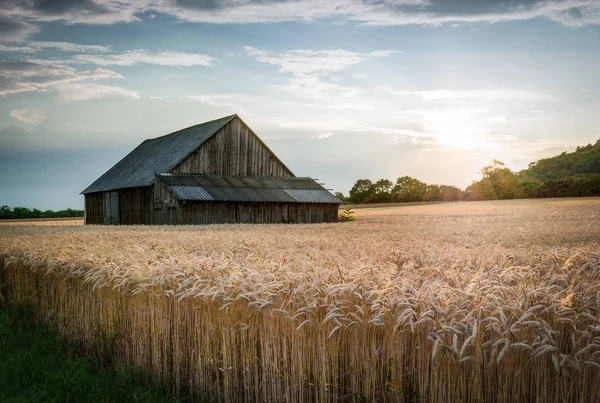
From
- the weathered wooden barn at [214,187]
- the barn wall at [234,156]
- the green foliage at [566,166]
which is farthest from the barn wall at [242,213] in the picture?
the green foliage at [566,166]

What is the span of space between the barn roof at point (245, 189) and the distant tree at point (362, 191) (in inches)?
1447

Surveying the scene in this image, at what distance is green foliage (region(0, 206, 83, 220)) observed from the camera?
231 ft

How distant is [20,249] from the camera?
1248 centimetres

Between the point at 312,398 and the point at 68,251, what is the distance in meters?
7.83

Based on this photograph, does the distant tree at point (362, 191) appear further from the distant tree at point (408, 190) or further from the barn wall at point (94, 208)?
the barn wall at point (94, 208)

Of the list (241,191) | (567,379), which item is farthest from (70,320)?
(241,191)

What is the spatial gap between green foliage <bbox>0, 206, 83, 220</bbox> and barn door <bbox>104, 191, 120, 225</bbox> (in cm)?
2797

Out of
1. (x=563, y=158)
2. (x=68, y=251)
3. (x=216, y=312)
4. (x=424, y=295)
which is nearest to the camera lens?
(x=424, y=295)

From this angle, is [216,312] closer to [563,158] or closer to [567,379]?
[567,379]

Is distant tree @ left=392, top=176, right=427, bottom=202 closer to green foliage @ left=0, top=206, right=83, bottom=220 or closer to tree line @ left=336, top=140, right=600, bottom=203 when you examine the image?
tree line @ left=336, top=140, right=600, bottom=203

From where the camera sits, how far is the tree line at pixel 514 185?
65500 mm

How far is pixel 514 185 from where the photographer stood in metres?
73.9

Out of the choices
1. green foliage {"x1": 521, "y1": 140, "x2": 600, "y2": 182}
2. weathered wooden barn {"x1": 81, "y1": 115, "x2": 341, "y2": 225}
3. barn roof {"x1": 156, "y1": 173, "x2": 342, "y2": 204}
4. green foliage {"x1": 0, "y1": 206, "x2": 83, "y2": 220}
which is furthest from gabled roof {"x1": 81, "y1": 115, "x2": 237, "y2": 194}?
green foliage {"x1": 521, "y1": 140, "x2": 600, "y2": 182}

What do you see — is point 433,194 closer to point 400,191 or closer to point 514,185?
point 400,191
